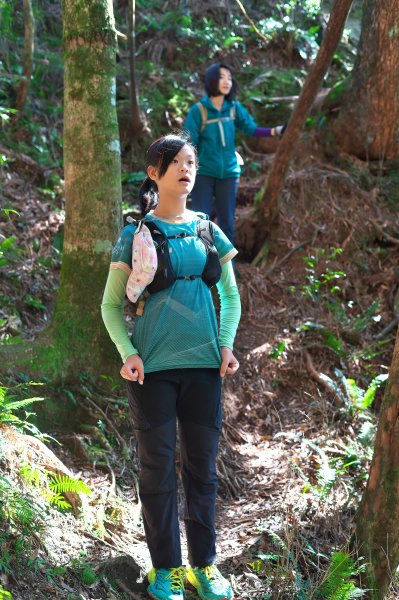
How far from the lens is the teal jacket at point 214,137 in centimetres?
699

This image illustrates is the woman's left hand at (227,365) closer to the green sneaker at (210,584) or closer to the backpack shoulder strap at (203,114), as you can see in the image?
the green sneaker at (210,584)

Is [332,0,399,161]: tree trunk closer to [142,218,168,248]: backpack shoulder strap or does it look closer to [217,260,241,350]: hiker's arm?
[217,260,241,350]: hiker's arm

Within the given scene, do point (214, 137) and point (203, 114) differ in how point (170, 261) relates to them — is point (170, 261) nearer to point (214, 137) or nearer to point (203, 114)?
point (214, 137)

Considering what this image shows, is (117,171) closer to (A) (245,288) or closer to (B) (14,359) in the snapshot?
(B) (14,359)

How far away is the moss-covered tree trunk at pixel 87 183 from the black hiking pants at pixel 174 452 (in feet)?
6.04

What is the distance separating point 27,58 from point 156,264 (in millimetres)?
6781

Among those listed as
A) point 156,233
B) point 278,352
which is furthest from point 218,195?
point 156,233

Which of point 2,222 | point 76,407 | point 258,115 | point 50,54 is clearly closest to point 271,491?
point 76,407

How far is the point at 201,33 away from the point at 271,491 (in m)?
8.75

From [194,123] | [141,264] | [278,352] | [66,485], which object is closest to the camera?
[141,264]

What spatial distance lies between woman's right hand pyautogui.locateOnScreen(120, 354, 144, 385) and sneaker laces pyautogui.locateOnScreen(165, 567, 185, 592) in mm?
986

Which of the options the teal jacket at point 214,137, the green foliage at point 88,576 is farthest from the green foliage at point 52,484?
the teal jacket at point 214,137

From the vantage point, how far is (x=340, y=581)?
11.6 feet

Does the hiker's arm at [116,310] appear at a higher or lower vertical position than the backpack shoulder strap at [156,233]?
lower
